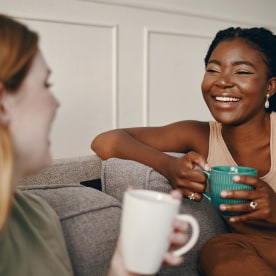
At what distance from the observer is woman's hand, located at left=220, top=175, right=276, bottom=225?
3.37ft

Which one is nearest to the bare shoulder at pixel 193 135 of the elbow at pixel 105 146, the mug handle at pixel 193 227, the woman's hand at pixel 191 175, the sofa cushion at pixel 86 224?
the elbow at pixel 105 146

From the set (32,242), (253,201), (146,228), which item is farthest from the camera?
(253,201)

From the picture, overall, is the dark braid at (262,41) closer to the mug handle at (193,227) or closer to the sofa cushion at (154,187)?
the sofa cushion at (154,187)

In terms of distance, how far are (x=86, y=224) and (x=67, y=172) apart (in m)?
0.43

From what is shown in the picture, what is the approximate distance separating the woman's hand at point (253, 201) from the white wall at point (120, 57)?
3.58 feet

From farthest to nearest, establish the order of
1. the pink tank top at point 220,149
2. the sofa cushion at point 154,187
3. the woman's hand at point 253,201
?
the pink tank top at point 220,149 < the sofa cushion at point 154,187 < the woman's hand at point 253,201

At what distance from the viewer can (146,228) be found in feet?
2.06

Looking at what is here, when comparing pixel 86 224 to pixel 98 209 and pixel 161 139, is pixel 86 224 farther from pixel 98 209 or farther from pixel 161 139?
pixel 161 139

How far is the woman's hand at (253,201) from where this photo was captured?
40.4 inches

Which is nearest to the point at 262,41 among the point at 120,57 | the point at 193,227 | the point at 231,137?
the point at 231,137

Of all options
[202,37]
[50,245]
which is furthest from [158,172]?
[202,37]

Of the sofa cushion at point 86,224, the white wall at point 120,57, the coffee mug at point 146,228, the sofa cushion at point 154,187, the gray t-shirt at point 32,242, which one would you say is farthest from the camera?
the white wall at point 120,57

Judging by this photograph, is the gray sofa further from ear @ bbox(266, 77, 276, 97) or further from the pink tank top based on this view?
ear @ bbox(266, 77, 276, 97)

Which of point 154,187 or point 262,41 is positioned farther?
point 262,41
